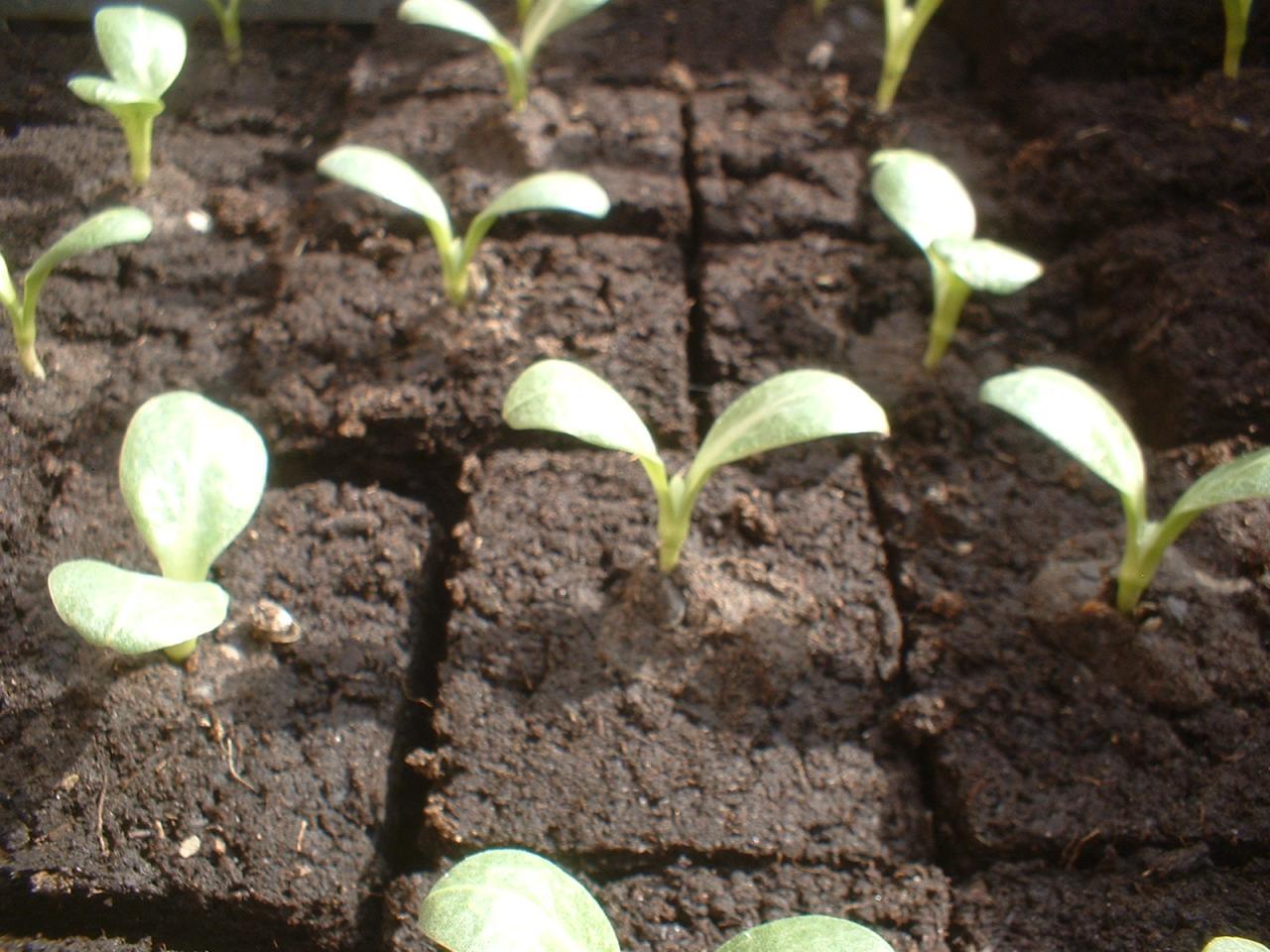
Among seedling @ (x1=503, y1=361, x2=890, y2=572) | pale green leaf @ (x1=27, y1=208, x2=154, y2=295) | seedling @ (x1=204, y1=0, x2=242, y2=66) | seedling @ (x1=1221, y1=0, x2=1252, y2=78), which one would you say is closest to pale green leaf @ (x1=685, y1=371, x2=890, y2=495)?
seedling @ (x1=503, y1=361, x2=890, y2=572)

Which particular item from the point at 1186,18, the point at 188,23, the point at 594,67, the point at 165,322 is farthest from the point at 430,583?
the point at 1186,18

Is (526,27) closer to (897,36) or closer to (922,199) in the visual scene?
(897,36)

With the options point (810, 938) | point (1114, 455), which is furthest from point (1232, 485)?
point (810, 938)

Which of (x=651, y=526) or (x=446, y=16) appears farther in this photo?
(x=446, y=16)

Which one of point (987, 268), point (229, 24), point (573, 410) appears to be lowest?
point (573, 410)

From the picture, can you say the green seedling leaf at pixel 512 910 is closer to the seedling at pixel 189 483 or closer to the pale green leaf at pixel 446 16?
the seedling at pixel 189 483

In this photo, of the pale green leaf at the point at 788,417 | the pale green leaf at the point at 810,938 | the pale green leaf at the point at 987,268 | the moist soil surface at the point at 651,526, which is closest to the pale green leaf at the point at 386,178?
the moist soil surface at the point at 651,526

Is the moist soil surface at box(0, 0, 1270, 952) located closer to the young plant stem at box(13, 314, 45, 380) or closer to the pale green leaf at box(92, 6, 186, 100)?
the young plant stem at box(13, 314, 45, 380)
